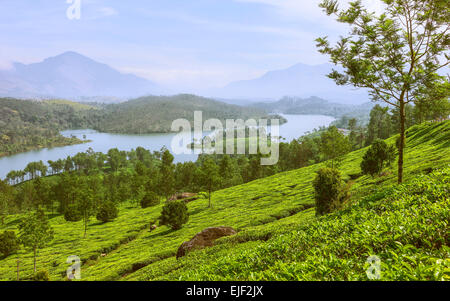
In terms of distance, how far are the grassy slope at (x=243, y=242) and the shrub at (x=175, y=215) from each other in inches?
58.6

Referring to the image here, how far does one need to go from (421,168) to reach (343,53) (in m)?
21.1

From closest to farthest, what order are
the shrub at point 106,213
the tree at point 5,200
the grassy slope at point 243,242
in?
the grassy slope at point 243,242 < the shrub at point 106,213 < the tree at point 5,200

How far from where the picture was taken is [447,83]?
1385cm

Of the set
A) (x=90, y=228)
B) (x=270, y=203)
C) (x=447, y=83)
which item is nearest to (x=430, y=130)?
(x=270, y=203)

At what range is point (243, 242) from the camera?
19266 millimetres

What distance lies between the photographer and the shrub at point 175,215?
1547 inches

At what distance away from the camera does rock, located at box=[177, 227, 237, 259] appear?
68.3 ft

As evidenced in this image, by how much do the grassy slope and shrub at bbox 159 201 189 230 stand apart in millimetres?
1489

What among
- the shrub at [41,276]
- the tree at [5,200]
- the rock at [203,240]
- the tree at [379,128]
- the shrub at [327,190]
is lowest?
the tree at [5,200]

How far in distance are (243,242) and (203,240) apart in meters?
4.40

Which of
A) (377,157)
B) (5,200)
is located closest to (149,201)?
(5,200)

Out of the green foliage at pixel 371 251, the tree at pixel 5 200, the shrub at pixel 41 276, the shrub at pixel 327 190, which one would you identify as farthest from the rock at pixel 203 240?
the tree at pixel 5 200

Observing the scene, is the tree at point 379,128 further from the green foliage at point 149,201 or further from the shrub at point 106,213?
the shrub at point 106,213
